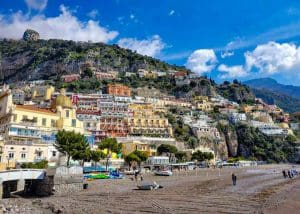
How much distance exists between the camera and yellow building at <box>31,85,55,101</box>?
11725 centimetres

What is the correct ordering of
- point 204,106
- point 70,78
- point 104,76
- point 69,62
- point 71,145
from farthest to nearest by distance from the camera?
point 69,62
point 104,76
point 70,78
point 204,106
point 71,145

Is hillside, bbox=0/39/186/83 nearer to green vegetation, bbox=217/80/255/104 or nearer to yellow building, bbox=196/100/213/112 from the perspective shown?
green vegetation, bbox=217/80/255/104

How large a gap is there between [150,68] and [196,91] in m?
31.5

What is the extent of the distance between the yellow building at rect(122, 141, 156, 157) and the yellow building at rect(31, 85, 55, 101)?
46351mm

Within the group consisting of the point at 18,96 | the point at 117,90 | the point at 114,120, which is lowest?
the point at 114,120

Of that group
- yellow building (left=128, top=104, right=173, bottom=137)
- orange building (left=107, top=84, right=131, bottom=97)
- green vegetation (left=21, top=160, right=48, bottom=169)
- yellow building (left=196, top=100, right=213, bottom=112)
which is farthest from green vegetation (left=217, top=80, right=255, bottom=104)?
green vegetation (left=21, top=160, right=48, bottom=169)

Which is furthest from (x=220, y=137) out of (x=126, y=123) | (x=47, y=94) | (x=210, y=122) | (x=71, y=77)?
(x=71, y=77)

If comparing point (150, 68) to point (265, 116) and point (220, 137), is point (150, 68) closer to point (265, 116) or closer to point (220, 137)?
point (265, 116)

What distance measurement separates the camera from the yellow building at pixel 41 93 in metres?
117

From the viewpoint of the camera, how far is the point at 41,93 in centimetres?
12488

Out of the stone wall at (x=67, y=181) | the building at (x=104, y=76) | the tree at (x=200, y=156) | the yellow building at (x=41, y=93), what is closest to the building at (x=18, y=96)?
the yellow building at (x=41, y=93)

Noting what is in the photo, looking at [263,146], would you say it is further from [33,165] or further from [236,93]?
[33,165]

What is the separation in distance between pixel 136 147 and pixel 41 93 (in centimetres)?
6006

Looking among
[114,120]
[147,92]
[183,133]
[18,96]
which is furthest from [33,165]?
[147,92]
